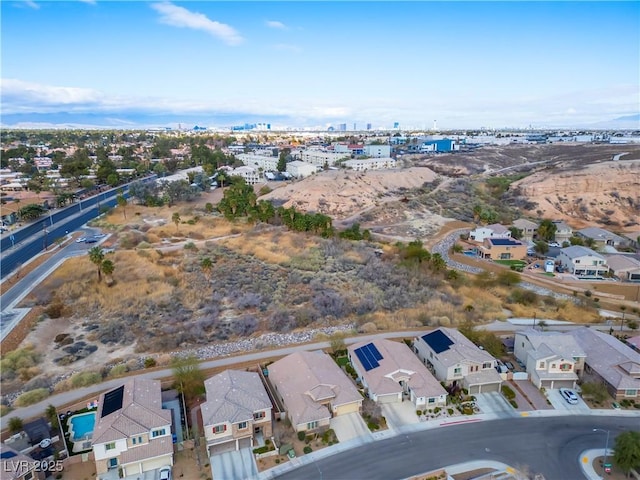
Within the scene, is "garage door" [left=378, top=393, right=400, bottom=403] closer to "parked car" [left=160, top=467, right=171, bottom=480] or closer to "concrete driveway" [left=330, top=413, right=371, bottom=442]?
"concrete driveway" [left=330, top=413, right=371, bottom=442]

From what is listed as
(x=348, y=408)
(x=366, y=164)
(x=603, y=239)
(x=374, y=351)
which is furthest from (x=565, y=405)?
(x=366, y=164)

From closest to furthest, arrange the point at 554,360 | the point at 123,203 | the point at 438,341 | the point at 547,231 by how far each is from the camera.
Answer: the point at 554,360 < the point at 438,341 < the point at 547,231 < the point at 123,203

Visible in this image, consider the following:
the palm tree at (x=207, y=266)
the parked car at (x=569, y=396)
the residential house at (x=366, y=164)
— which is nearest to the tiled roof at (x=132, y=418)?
the palm tree at (x=207, y=266)

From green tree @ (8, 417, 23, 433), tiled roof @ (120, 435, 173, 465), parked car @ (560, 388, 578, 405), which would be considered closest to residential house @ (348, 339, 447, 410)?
parked car @ (560, 388, 578, 405)

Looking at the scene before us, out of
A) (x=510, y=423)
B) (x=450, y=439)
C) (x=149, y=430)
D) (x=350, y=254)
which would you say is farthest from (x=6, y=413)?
(x=350, y=254)

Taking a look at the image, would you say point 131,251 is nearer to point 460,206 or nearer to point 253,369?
point 253,369

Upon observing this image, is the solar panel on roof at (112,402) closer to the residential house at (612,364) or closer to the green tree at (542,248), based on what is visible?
the residential house at (612,364)

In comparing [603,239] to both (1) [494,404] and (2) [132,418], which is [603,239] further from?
(2) [132,418]

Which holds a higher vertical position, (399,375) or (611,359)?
(611,359)
